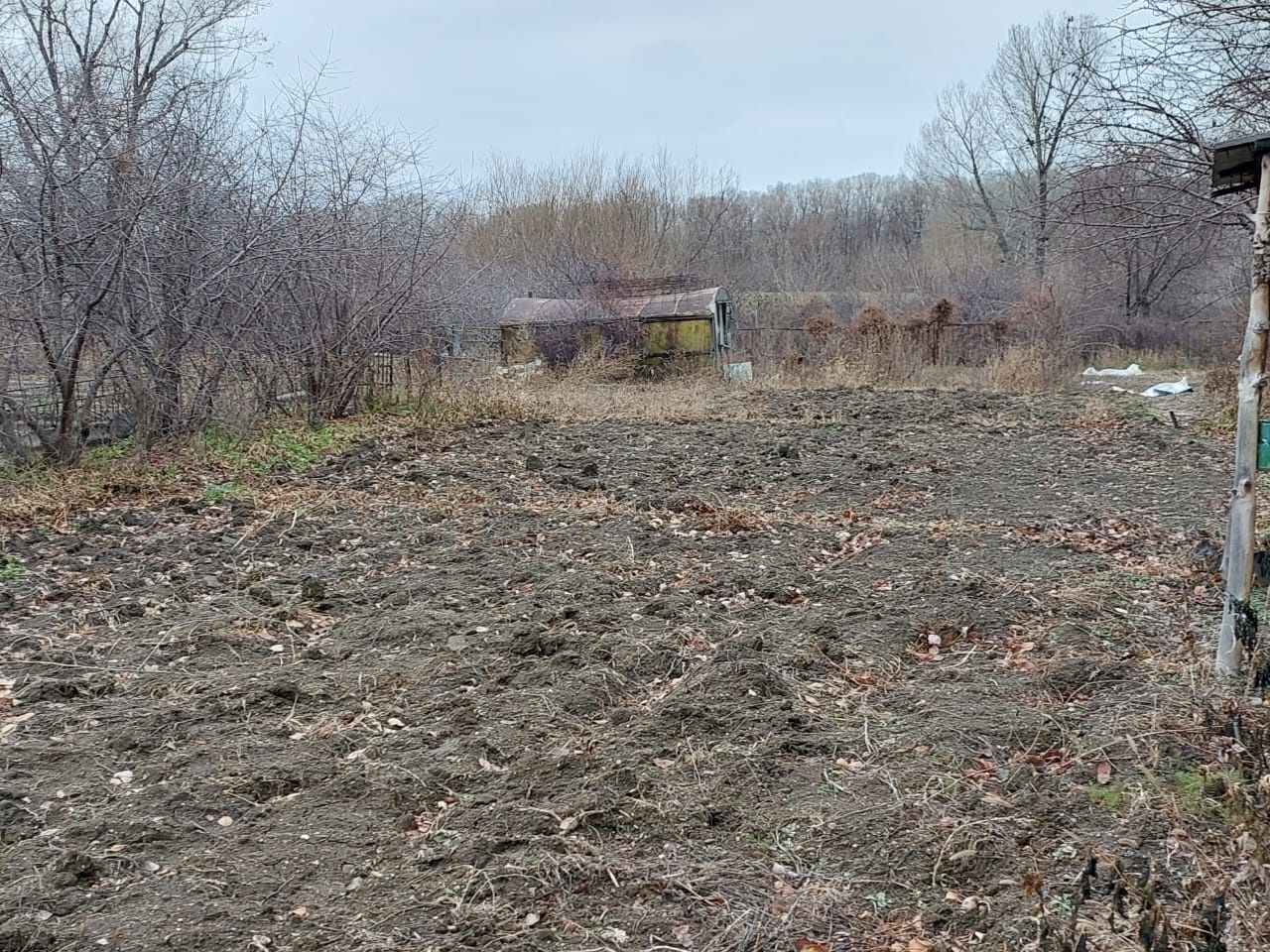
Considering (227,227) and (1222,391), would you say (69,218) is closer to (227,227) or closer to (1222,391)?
(227,227)

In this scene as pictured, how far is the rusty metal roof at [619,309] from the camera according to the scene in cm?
1653

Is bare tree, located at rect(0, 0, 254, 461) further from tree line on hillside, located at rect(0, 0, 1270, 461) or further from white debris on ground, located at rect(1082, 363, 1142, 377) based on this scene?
white debris on ground, located at rect(1082, 363, 1142, 377)

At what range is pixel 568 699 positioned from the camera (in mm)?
3195

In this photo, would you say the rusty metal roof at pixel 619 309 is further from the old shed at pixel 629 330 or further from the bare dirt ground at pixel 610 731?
the bare dirt ground at pixel 610 731

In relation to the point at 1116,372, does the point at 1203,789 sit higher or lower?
lower

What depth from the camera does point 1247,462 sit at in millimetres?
2887

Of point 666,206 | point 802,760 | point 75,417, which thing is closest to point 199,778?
point 802,760

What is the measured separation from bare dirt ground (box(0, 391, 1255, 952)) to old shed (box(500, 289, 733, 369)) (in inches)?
429

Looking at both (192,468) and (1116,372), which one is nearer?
(192,468)

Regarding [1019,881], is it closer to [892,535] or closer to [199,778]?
[199,778]

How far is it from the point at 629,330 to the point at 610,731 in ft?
46.9

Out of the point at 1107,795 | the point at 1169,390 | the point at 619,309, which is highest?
the point at 619,309

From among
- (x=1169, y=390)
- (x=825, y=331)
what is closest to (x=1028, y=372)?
(x=1169, y=390)

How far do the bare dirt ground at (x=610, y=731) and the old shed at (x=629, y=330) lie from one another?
1090cm
